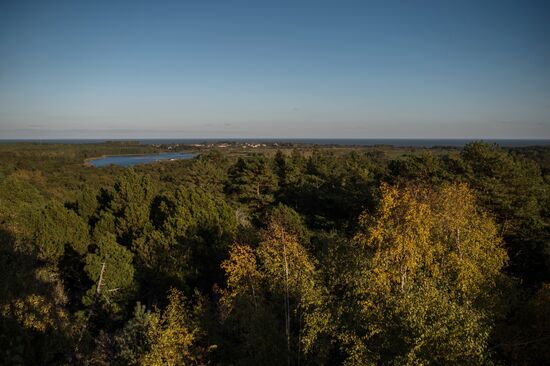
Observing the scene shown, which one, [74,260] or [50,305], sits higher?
[50,305]

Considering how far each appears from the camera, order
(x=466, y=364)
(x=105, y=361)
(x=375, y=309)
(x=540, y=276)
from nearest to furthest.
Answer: (x=466, y=364) → (x=375, y=309) → (x=105, y=361) → (x=540, y=276)

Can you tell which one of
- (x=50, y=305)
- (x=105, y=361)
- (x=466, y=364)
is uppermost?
(x=466, y=364)

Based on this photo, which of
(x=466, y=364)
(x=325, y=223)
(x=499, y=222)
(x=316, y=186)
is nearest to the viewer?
(x=466, y=364)

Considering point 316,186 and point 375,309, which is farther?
point 316,186

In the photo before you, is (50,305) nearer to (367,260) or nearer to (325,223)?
(367,260)

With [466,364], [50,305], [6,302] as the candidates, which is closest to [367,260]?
[466,364]

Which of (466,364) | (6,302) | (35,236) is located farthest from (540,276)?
(35,236)

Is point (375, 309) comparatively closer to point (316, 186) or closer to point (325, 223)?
point (325, 223)
